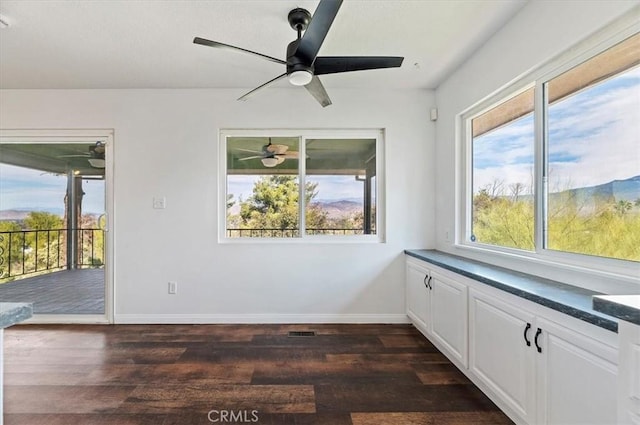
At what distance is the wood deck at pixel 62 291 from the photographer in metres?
3.65

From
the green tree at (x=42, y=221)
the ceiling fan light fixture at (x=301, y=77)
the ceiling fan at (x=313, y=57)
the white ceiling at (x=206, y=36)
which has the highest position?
the white ceiling at (x=206, y=36)

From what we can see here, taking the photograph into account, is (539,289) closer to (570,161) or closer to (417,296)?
(570,161)

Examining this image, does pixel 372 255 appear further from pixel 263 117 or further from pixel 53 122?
pixel 53 122

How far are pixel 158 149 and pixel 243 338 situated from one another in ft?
7.23

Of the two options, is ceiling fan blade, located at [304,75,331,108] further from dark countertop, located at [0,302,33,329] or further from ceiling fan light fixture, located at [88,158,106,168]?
ceiling fan light fixture, located at [88,158,106,168]

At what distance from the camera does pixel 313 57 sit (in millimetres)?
1874

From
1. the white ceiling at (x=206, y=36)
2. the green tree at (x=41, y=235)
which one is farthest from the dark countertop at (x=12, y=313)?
the green tree at (x=41, y=235)

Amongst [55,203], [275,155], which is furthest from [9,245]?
[275,155]

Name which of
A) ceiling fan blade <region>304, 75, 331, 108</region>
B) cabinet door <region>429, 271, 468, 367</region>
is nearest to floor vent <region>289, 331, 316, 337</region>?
cabinet door <region>429, 271, 468, 367</region>

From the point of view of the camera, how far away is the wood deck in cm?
365

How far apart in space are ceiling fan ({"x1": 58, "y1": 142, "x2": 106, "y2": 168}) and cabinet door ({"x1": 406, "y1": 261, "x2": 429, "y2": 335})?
3.58 metres

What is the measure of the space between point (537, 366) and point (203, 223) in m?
3.10

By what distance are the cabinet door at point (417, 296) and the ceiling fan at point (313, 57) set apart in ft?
6.18

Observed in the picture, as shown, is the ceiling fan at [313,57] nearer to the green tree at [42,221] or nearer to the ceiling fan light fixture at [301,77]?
the ceiling fan light fixture at [301,77]
